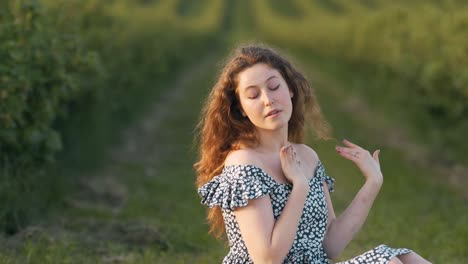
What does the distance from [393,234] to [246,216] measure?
4615 millimetres

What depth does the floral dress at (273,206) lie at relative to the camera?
3.51 meters

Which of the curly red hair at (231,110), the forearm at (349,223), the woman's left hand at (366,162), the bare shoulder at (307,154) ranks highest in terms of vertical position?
the curly red hair at (231,110)

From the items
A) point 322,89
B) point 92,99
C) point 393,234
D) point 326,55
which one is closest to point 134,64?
point 92,99

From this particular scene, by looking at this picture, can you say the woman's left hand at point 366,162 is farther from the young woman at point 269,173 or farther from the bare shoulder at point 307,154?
the bare shoulder at point 307,154

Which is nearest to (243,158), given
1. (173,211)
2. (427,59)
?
(173,211)

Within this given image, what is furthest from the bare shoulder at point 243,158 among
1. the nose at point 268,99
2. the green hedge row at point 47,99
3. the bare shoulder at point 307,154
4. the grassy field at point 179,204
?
the green hedge row at point 47,99

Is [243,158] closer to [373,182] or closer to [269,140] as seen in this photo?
[269,140]

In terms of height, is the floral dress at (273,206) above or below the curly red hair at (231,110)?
below

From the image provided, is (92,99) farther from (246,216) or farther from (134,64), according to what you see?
(246,216)

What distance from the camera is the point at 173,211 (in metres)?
8.77

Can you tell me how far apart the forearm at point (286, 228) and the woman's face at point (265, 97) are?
386 mm

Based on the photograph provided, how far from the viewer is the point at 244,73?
12.6 feet

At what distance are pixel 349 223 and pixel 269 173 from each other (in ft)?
1.79

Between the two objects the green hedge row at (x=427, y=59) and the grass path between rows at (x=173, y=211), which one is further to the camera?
the green hedge row at (x=427, y=59)
